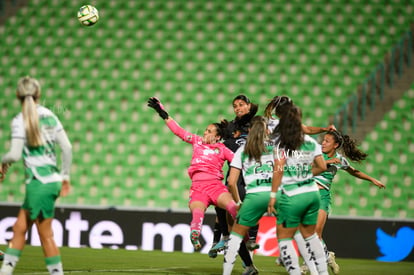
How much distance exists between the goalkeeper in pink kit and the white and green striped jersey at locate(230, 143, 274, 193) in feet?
4.64

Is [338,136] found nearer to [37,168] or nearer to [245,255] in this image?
[245,255]

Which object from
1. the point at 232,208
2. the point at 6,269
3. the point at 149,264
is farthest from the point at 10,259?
the point at 149,264

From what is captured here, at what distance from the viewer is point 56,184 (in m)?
5.24

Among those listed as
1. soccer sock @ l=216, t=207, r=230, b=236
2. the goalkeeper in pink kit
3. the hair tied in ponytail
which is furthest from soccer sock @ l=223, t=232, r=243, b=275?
the hair tied in ponytail

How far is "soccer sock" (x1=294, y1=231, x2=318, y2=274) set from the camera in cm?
635

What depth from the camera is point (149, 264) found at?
372 inches

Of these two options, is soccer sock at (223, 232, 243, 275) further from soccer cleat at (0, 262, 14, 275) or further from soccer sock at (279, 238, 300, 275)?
soccer cleat at (0, 262, 14, 275)

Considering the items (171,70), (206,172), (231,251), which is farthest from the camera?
(171,70)

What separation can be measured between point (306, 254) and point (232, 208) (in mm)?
1344

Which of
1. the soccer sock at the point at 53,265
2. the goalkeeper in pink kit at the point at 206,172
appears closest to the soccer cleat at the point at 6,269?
the soccer sock at the point at 53,265

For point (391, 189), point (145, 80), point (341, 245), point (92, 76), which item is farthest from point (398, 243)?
point (92, 76)

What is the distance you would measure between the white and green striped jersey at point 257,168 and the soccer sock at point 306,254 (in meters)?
0.61

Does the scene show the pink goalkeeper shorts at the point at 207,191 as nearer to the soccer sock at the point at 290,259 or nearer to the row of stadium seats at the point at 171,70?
the soccer sock at the point at 290,259

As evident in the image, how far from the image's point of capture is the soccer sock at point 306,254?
6.35m
